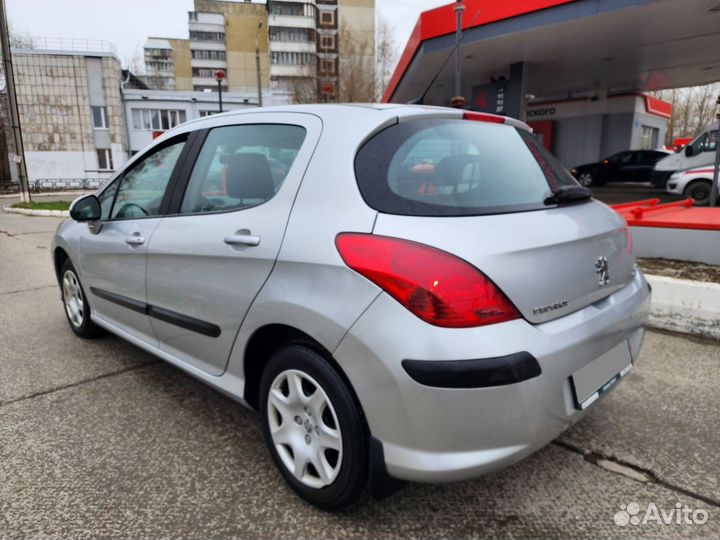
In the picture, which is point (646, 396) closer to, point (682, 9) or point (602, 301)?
point (602, 301)

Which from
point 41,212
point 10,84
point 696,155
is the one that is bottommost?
point 41,212

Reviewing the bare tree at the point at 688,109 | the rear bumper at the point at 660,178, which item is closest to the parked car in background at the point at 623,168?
the rear bumper at the point at 660,178

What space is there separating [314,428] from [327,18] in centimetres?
6670

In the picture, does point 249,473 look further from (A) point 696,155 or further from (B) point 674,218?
(A) point 696,155

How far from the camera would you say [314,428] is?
1.88 metres

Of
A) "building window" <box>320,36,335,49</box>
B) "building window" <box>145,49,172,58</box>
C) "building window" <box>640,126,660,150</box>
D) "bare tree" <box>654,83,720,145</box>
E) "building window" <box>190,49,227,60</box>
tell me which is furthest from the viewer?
"building window" <box>190,49,227,60</box>

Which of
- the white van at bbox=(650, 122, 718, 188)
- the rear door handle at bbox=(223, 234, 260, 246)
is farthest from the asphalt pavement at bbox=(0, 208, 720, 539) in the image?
the white van at bbox=(650, 122, 718, 188)

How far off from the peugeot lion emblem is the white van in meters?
13.6

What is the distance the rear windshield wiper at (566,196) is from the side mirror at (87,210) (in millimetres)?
2692

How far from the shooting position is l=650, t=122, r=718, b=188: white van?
13415 millimetres

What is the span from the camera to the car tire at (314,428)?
5.67 ft

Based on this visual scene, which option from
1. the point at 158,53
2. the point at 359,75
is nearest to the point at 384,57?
the point at 359,75

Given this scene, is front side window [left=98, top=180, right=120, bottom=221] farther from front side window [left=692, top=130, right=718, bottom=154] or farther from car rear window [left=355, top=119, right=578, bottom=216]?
front side window [left=692, top=130, right=718, bottom=154]

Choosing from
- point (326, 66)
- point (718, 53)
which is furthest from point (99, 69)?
point (718, 53)
